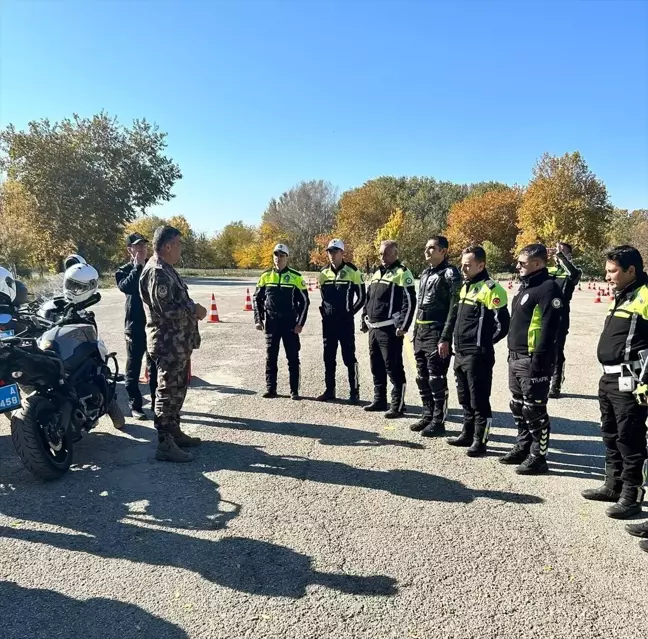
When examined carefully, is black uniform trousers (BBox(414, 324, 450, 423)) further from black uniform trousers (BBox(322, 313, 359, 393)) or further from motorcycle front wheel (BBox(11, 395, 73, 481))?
motorcycle front wheel (BBox(11, 395, 73, 481))

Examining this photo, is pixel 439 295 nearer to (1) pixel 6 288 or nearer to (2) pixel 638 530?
(2) pixel 638 530

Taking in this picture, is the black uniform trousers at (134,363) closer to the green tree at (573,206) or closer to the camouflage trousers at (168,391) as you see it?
the camouflage trousers at (168,391)

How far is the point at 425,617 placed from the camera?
272cm

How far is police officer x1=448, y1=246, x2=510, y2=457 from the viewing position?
16.2 ft

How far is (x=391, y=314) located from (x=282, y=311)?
1.59 metres

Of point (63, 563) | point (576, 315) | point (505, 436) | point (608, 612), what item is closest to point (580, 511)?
point (608, 612)

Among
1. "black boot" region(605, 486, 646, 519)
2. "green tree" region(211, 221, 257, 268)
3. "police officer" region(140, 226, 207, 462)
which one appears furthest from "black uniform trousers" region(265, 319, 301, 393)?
"green tree" region(211, 221, 257, 268)

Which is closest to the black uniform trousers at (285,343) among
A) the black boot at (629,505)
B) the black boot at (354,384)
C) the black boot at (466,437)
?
the black boot at (354,384)

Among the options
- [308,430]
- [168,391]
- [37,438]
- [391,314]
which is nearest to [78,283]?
[168,391]

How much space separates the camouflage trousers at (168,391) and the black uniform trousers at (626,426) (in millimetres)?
3621

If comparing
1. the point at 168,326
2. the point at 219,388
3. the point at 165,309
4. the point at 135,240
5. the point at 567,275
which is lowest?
the point at 219,388

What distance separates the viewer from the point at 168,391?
15.9ft

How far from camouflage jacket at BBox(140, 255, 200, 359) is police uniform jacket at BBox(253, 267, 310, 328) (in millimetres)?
2185

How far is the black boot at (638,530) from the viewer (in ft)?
11.6
